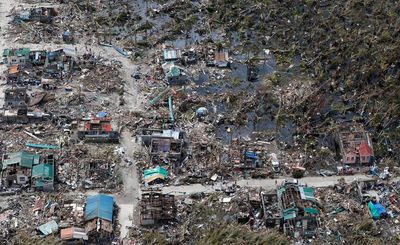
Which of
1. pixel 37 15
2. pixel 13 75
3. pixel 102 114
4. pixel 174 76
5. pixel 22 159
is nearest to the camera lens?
pixel 22 159

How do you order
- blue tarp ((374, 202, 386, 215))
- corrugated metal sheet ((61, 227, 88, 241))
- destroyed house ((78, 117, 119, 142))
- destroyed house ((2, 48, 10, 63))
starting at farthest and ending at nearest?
destroyed house ((2, 48, 10, 63))
destroyed house ((78, 117, 119, 142))
blue tarp ((374, 202, 386, 215))
corrugated metal sheet ((61, 227, 88, 241))

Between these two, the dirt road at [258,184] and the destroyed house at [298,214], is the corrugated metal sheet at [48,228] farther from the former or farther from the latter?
the destroyed house at [298,214]

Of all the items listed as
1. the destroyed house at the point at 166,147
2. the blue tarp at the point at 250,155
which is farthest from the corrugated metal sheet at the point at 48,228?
the blue tarp at the point at 250,155

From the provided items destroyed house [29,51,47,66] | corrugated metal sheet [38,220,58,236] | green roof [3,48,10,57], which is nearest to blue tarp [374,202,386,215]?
corrugated metal sheet [38,220,58,236]

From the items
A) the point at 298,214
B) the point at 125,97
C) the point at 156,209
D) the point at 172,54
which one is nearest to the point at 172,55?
the point at 172,54

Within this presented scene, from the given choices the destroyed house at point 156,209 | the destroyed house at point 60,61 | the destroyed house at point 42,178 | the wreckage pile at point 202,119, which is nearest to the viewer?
the destroyed house at point 156,209

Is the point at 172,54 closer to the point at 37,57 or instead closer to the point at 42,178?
the point at 37,57

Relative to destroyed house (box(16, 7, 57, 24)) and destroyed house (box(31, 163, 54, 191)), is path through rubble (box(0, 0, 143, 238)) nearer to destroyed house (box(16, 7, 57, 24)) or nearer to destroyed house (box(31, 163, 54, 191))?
destroyed house (box(16, 7, 57, 24))

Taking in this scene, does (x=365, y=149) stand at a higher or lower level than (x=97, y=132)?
lower
